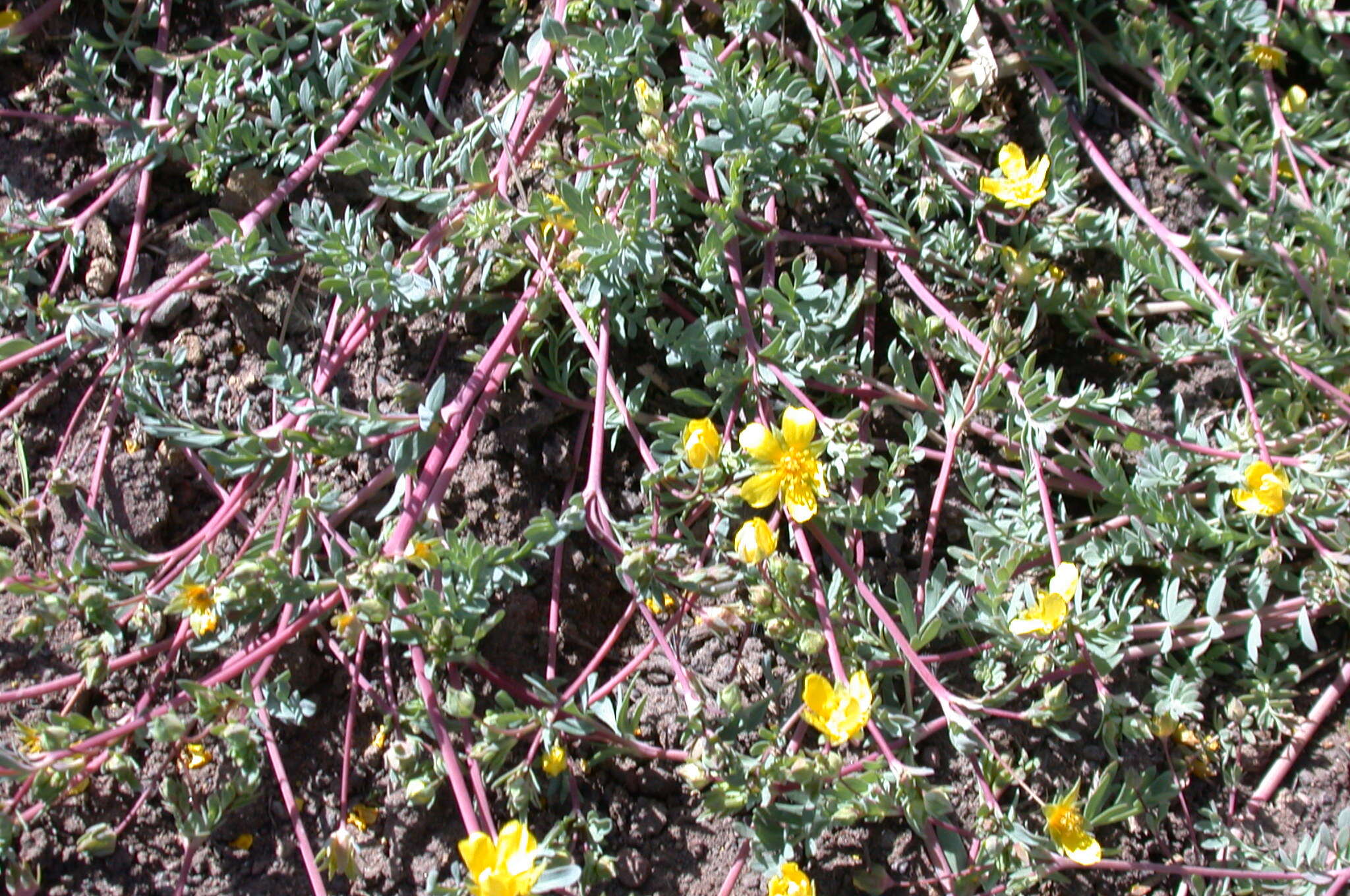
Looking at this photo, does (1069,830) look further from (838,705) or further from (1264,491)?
(1264,491)

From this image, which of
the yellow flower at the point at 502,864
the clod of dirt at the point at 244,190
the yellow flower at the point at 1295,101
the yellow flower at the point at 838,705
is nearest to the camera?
the yellow flower at the point at 502,864

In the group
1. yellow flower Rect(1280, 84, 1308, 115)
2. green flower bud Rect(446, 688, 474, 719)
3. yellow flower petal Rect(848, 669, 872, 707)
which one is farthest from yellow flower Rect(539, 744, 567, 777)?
yellow flower Rect(1280, 84, 1308, 115)

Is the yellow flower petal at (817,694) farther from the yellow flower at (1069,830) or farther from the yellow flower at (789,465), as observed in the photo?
the yellow flower at (1069,830)

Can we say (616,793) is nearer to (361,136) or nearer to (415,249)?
(415,249)

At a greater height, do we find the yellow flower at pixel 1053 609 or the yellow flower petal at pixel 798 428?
the yellow flower petal at pixel 798 428

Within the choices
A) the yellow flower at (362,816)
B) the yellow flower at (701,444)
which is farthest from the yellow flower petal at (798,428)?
the yellow flower at (362,816)

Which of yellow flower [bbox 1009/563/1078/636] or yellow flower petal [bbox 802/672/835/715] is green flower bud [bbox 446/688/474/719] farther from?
yellow flower [bbox 1009/563/1078/636]

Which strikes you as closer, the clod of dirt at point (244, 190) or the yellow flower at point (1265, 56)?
the clod of dirt at point (244, 190)
